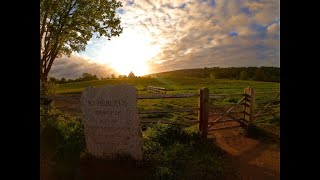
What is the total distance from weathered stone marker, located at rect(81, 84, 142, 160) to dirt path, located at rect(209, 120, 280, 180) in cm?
289

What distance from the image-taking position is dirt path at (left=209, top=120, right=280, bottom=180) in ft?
25.7

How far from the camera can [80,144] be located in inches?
345

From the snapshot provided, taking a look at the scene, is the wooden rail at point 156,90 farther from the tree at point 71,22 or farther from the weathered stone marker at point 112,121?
the weathered stone marker at point 112,121

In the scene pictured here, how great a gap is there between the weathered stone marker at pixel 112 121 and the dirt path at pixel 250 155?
9.48ft

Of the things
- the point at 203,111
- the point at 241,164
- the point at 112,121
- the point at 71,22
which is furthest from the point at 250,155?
the point at 71,22

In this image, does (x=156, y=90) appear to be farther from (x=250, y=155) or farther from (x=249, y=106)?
(x=250, y=155)

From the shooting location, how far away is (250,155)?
30.8 ft

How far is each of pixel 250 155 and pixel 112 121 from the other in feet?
14.5

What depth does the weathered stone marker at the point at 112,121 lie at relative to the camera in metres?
7.98

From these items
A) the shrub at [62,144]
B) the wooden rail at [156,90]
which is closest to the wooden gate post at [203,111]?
the shrub at [62,144]

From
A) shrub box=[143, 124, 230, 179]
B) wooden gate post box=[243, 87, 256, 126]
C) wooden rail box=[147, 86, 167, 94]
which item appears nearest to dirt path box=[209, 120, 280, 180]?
shrub box=[143, 124, 230, 179]

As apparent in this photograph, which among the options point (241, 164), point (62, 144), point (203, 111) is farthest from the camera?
point (203, 111)
